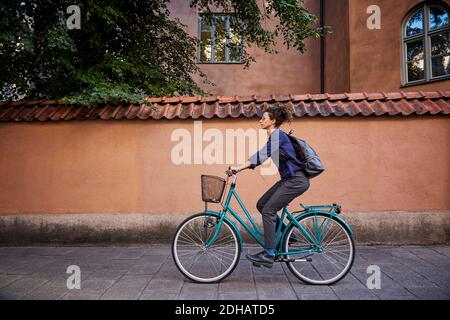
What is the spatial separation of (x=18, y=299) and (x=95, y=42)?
211 inches

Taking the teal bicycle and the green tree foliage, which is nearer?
the teal bicycle

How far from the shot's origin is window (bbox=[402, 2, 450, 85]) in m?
9.91

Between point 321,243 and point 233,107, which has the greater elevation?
point 233,107

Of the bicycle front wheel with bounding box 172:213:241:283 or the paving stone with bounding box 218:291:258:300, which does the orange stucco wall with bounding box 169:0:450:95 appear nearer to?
the bicycle front wheel with bounding box 172:213:241:283

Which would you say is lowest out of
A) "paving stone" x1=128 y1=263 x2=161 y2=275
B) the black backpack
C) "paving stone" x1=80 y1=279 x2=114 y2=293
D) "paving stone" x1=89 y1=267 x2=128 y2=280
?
"paving stone" x1=128 y1=263 x2=161 y2=275

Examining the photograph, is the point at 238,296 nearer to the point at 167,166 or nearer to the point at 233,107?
the point at 167,166

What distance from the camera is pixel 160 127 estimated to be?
6449mm

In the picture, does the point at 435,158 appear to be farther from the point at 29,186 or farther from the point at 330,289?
the point at 29,186

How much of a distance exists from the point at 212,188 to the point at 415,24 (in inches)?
374

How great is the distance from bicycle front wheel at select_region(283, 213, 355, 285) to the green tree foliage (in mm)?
3736

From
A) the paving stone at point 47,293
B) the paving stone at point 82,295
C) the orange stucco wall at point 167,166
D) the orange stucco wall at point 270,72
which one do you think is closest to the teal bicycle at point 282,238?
the paving stone at point 82,295

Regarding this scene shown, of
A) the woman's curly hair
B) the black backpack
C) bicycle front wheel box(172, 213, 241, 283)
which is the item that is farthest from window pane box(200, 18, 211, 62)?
bicycle front wheel box(172, 213, 241, 283)

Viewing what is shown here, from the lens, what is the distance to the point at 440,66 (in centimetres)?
992

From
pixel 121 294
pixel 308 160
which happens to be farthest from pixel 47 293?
pixel 308 160
